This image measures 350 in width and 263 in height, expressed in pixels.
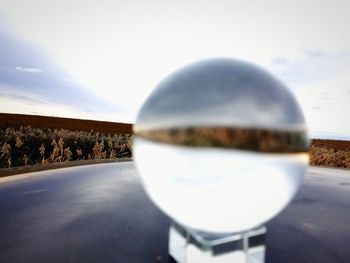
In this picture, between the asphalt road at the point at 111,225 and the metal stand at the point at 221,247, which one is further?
the asphalt road at the point at 111,225

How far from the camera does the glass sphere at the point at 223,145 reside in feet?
5.48

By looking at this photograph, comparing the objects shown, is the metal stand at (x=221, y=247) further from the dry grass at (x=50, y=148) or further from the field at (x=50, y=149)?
the dry grass at (x=50, y=148)

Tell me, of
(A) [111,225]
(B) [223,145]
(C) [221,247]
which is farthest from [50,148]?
(B) [223,145]

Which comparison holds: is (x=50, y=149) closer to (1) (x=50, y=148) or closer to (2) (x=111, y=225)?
(1) (x=50, y=148)

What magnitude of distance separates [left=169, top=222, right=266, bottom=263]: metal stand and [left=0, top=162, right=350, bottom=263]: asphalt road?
402 millimetres

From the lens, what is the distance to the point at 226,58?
2115mm

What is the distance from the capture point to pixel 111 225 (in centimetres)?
301

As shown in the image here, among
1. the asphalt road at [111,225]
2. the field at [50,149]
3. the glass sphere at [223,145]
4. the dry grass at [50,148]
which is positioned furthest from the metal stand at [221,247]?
the dry grass at [50,148]

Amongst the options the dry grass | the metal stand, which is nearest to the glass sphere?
the metal stand

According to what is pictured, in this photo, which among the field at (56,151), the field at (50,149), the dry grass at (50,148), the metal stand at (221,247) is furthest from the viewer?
the dry grass at (50,148)

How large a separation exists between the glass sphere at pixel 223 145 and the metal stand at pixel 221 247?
89 mm

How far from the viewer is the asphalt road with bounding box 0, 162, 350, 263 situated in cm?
241

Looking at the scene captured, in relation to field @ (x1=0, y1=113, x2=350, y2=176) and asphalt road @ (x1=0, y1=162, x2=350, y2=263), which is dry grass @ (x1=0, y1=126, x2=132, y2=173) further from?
asphalt road @ (x1=0, y1=162, x2=350, y2=263)

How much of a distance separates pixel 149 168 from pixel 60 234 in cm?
154
